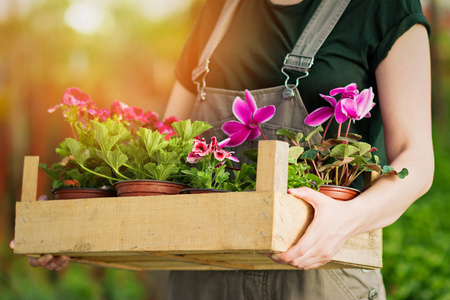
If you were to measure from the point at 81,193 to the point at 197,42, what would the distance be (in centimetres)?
76

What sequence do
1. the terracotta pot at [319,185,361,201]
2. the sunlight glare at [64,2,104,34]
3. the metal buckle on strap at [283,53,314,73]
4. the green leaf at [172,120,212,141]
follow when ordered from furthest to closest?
the sunlight glare at [64,2,104,34]
the metal buckle on strap at [283,53,314,73]
the green leaf at [172,120,212,141]
the terracotta pot at [319,185,361,201]

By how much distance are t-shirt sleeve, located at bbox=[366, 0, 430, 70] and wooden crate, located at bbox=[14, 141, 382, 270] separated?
1.50ft

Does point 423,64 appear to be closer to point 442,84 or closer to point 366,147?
point 366,147

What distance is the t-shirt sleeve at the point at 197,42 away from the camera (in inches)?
72.0

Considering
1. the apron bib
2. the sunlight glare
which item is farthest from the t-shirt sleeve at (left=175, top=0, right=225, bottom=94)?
the sunlight glare

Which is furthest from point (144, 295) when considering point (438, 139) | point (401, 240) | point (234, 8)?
point (234, 8)

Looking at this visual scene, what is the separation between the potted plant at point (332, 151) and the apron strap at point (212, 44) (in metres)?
0.34

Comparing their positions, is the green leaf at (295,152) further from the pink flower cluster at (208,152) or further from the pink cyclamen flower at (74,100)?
the pink cyclamen flower at (74,100)

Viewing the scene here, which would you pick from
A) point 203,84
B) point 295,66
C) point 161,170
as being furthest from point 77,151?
point 295,66

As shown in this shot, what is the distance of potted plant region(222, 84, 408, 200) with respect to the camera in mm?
1192

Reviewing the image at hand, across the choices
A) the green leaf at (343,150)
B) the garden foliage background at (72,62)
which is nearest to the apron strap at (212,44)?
the green leaf at (343,150)

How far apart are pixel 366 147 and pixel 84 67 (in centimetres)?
522

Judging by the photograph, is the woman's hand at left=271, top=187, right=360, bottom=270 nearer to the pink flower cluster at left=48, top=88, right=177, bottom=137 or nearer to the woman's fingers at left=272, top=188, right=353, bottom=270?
the woman's fingers at left=272, top=188, right=353, bottom=270

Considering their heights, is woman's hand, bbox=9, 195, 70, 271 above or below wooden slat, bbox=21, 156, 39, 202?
below
